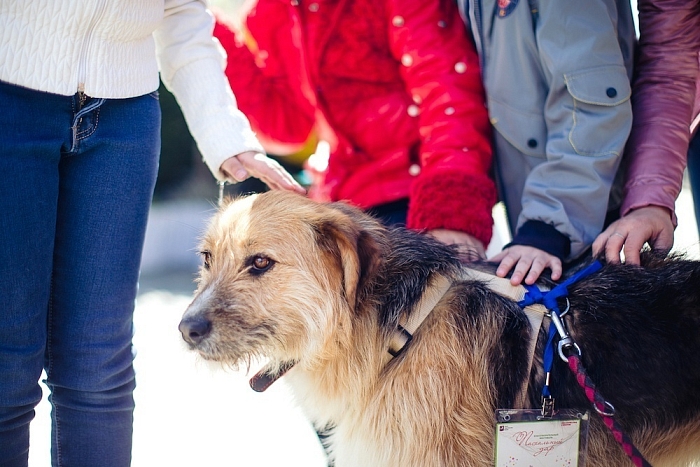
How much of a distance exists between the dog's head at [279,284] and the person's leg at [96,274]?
27 cm

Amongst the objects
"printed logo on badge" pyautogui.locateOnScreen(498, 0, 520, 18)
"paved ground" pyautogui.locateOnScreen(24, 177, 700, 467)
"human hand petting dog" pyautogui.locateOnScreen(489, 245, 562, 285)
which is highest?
"printed logo on badge" pyautogui.locateOnScreen(498, 0, 520, 18)

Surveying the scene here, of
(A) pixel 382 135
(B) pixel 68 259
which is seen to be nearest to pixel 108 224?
(B) pixel 68 259

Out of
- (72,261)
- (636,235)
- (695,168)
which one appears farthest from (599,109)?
(72,261)

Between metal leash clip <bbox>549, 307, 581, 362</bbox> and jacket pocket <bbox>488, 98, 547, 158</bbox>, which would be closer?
metal leash clip <bbox>549, 307, 581, 362</bbox>

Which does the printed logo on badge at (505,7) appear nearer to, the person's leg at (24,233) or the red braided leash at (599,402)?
the red braided leash at (599,402)

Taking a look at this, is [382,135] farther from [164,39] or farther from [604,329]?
[604,329]

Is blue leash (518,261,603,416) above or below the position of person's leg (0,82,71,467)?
below

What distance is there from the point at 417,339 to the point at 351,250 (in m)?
0.32

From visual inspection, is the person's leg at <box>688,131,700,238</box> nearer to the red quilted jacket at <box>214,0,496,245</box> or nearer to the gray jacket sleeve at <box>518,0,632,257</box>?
the gray jacket sleeve at <box>518,0,632,257</box>

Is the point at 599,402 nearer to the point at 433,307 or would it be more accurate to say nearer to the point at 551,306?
the point at 551,306

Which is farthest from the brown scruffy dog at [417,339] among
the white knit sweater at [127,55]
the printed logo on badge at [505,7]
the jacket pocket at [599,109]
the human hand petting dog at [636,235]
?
the printed logo on badge at [505,7]

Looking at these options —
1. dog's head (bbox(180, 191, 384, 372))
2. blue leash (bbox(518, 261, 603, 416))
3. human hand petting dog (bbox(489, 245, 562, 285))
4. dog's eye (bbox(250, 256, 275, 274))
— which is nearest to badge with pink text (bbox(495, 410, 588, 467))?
blue leash (bbox(518, 261, 603, 416))

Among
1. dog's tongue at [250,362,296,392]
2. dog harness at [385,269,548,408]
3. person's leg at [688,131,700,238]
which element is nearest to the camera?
dog harness at [385,269,548,408]

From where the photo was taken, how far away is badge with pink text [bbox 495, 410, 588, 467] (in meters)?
1.80
